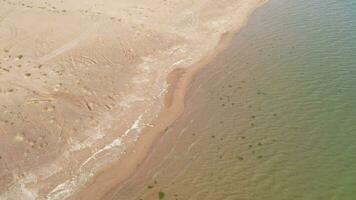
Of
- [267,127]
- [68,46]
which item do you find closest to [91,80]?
[68,46]

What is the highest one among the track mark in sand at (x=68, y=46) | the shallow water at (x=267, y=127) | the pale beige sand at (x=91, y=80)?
the track mark in sand at (x=68, y=46)

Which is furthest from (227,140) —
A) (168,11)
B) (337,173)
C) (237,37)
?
(168,11)

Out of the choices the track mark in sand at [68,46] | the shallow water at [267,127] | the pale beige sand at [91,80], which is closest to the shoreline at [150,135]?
the pale beige sand at [91,80]

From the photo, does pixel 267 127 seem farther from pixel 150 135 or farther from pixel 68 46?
pixel 68 46

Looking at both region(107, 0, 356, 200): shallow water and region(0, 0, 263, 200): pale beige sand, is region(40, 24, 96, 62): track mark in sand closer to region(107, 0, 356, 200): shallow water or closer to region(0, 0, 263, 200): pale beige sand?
region(0, 0, 263, 200): pale beige sand

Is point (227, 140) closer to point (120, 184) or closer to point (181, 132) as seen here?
point (181, 132)

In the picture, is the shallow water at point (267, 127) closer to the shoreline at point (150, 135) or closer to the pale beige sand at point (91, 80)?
the shoreline at point (150, 135)
